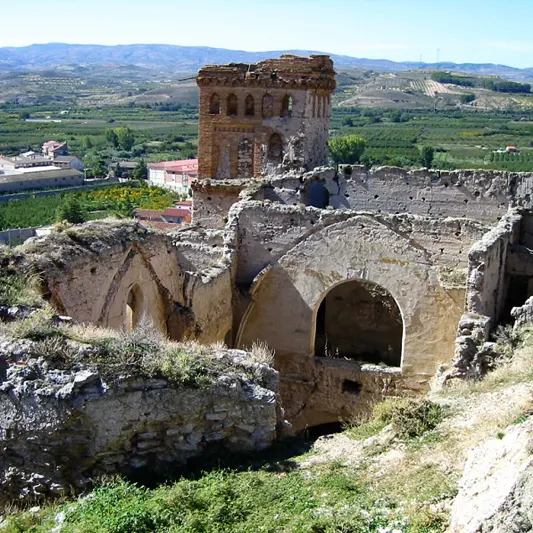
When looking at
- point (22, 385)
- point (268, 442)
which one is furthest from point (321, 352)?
point (22, 385)

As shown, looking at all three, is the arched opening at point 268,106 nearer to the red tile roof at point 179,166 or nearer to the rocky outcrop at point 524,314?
the rocky outcrop at point 524,314

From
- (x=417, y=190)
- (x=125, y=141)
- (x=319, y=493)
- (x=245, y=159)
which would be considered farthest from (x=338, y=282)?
(x=125, y=141)

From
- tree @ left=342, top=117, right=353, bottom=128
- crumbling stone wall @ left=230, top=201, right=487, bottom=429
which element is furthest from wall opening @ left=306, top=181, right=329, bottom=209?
tree @ left=342, top=117, right=353, bottom=128

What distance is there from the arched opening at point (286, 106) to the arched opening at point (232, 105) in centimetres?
161

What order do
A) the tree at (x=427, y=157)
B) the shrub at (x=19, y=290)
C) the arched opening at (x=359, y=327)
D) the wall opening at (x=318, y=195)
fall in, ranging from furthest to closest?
1. the tree at (x=427, y=157)
2. the wall opening at (x=318, y=195)
3. the arched opening at (x=359, y=327)
4. the shrub at (x=19, y=290)

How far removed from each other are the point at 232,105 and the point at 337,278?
520 inches

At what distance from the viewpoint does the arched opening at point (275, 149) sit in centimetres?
2619

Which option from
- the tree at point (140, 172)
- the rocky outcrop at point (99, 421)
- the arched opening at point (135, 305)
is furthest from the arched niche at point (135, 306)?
the tree at point (140, 172)

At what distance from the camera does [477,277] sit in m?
12.8

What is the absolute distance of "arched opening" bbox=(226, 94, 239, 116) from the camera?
26.5 m

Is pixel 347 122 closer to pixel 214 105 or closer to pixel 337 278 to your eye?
pixel 214 105

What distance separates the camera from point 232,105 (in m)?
26.6

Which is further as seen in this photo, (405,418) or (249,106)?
(249,106)

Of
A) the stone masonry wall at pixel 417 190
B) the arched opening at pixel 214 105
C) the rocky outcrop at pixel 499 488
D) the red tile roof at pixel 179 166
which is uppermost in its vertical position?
the arched opening at pixel 214 105
